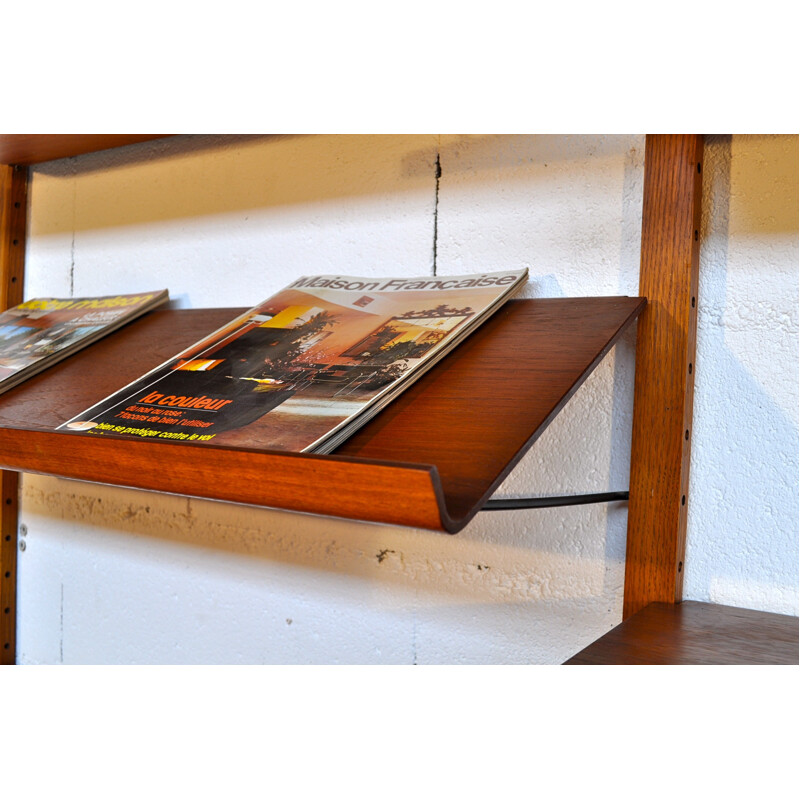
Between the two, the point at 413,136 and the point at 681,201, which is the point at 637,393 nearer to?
the point at 681,201

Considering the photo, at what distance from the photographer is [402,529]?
1134 millimetres

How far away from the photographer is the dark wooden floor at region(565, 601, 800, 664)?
2.25 ft

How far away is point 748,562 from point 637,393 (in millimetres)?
224

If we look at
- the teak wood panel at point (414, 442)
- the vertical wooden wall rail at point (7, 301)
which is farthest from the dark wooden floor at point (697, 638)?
the vertical wooden wall rail at point (7, 301)

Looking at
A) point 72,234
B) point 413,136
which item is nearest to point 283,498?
point 413,136

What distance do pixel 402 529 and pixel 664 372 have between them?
0.44 meters

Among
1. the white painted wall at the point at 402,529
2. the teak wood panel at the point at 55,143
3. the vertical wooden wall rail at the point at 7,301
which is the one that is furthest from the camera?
the vertical wooden wall rail at the point at 7,301

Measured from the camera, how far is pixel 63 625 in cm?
159

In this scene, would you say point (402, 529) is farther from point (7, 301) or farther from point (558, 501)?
point (7, 301)

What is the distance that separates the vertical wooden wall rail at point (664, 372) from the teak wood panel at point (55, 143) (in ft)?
2.82

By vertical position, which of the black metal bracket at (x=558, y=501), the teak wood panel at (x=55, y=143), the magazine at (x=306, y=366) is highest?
the teak wood panel at (x=55, y=143)

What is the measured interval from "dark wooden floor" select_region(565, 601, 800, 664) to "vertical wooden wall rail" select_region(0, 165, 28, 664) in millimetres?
1351

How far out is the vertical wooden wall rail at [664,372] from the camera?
877 millimetres

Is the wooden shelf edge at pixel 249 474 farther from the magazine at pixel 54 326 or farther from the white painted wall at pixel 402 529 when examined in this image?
the white painted wall at pixel 402 529
